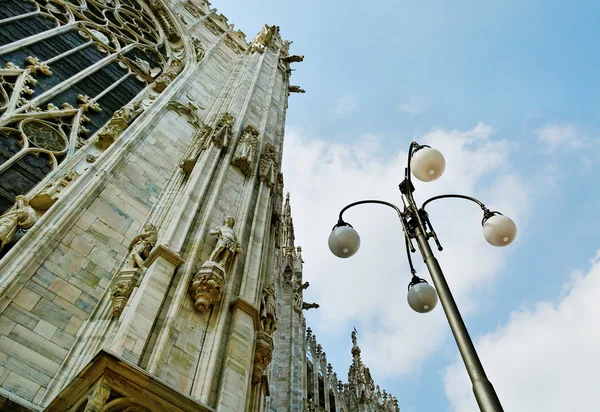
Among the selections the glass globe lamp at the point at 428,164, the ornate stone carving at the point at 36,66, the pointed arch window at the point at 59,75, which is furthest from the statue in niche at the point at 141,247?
the ornate stone carving at the point at 36,66

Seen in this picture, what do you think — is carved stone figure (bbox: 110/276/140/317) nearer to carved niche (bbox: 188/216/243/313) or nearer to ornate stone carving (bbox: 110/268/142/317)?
ornate stone carving (bbox: 110/268/142/317)

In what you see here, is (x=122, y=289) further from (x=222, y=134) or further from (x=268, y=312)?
(x=222, y=134)

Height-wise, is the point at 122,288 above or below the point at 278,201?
below

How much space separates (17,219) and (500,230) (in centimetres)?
636

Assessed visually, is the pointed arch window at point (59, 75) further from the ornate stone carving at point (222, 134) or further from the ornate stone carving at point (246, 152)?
the ornate stone carving at point (246, 152)

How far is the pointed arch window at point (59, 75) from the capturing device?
9203 mm

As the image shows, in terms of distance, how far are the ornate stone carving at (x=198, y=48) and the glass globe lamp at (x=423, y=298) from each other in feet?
47.6

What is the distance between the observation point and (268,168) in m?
10.9

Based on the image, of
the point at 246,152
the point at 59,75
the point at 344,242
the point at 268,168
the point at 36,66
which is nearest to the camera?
the point at 344,242

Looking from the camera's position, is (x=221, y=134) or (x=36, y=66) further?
(x=36, y=66)

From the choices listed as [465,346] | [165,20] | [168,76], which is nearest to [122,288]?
[465,346]

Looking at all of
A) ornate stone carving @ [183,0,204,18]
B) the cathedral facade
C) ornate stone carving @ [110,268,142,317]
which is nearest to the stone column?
the cathedral facade

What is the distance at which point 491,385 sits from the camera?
3613mm

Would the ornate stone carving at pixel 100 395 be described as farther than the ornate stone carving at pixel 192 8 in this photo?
No
